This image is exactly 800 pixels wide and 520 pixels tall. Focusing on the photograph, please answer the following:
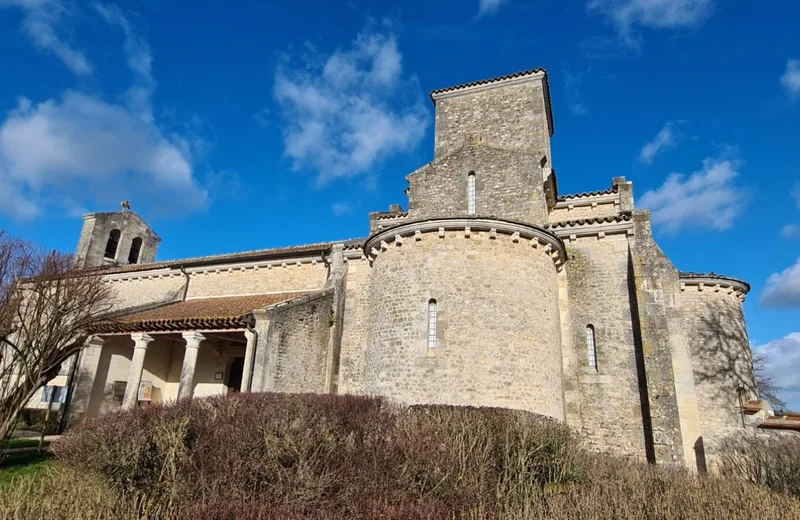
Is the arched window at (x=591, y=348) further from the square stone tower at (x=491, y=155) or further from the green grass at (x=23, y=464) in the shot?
the green grass at (x=23, y=464)

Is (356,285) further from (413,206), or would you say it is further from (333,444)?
(333,444)

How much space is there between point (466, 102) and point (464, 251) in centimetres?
821

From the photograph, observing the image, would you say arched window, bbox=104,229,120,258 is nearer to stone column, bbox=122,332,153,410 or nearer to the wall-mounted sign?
the wall-mounted sign

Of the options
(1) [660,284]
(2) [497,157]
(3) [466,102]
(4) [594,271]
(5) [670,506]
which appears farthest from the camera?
(3) [466,102]

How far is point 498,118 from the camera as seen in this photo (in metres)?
16.5

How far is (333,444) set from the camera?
621cm

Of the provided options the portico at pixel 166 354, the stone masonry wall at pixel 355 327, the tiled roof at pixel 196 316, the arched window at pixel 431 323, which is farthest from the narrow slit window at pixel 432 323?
the portico at pixel 166 354

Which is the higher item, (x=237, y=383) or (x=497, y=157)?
(x=497, y=157)

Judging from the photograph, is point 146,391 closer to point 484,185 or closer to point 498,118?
point 484,185

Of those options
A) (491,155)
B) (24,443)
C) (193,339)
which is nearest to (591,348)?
(491,155)

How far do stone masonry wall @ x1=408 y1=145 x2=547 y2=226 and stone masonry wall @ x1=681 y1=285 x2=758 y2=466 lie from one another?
5746 millimetres

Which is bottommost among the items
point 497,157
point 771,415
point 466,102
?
point 771,415

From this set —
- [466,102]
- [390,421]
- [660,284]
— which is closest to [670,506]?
[390,421]

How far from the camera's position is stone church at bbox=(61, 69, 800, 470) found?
10.8m
